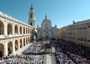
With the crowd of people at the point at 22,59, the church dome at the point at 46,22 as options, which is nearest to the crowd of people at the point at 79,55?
the crowd of people at the point at 22,59

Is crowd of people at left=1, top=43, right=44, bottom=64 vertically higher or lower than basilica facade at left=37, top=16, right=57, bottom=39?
lower

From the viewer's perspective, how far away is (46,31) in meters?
69.8

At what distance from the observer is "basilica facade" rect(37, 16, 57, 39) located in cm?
6950

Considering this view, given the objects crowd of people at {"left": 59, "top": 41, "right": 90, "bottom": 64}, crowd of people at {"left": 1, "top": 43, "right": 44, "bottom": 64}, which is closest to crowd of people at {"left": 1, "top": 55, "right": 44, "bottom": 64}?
crowd of people at {"left": 1, "top": 43, "right": 44, "bottom": 64}

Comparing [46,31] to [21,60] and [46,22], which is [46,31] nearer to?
[46,22]

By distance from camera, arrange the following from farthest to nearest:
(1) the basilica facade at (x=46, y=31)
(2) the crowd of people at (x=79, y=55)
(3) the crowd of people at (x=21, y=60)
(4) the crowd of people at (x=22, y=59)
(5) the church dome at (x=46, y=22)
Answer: (1) the basilica facade at (x=46, y=31) → (5) the church dome at (x=46, y=22) → (2) the crowd of people at (x=79, y=55) → (4) the crowd of people at (x=22, y=59) → (3) the crowd of people at (x=21, y=60)

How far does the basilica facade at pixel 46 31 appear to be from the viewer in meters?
69.5

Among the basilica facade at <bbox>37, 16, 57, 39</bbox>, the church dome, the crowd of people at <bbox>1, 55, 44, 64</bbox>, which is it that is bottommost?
the crowd of people at <bbox>1, 55, 44, 64</bbox>

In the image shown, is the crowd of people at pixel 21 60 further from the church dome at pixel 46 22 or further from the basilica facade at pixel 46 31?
the church dome at pixel 46 22

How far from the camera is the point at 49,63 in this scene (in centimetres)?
2206

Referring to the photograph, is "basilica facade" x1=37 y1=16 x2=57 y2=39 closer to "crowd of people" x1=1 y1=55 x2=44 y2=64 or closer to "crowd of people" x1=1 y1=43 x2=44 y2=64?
"crowd of people" x1=1 y1=43 x2=44 y2=64

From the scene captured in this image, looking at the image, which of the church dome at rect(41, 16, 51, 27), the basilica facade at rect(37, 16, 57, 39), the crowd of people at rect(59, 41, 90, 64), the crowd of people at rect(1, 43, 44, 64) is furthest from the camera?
the basilica facade at rect(37, 16, 57, 39)

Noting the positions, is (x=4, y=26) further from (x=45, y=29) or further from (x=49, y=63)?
(x=45, y=29)

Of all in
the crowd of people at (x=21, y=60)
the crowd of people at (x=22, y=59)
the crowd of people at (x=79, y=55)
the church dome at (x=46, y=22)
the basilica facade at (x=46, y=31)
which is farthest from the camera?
the basilica facade at (x=46, y=31)
